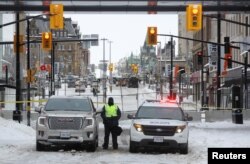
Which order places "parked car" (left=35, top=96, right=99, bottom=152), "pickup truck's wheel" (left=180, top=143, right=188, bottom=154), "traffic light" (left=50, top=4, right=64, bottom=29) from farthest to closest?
"traffic light" (left=50, top=4, right=64, bottom=29) < "parked car" (left=35, top=96, right=99, bottom=152) < "pickup truck's wheel" (left=180, top=143, right=188, bottom=154)

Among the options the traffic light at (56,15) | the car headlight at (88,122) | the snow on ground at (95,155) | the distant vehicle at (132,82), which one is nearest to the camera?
the snow on ground at (95,155)

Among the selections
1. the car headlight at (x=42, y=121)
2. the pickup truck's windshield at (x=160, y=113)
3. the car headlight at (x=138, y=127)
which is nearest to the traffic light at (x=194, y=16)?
the pickup truck's windshield at (x=160, y=113)

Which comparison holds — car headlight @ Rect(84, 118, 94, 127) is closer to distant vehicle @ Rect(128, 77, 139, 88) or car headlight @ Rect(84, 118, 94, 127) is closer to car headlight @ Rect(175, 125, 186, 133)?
car headlight @ Rect(175, 125, 186, 133)

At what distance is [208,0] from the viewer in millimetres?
33188

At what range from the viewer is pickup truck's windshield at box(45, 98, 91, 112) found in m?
20.8

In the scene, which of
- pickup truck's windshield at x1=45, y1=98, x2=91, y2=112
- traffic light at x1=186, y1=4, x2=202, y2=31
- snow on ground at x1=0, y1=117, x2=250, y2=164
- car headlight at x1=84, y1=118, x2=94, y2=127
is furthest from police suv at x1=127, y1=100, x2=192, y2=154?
traffic light at x1=186, y1=4, x2=202, y2=31

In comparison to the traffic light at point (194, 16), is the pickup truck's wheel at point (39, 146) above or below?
below

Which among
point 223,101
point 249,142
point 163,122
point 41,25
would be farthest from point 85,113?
point 41,25

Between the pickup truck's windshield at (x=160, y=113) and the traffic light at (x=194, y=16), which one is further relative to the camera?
the traffic light at (x=194, y=16)

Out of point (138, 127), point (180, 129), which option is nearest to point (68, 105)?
point (138, 127)

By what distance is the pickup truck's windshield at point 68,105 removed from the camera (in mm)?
20750

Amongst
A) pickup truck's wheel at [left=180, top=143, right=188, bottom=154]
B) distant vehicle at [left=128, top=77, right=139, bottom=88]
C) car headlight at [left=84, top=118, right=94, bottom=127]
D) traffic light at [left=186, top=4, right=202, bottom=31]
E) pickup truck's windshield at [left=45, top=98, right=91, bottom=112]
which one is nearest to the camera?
pickup truck's wheel at [left=180, top=143, right=188, bottom=154]

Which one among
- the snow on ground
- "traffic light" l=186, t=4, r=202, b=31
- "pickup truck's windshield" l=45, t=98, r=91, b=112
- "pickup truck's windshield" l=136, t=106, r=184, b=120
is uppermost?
"traffic light" l=186, t=4, r=202, b=31

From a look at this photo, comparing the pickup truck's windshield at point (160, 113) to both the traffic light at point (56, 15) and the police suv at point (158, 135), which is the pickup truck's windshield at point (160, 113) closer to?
the police suv at point (158, 135)
